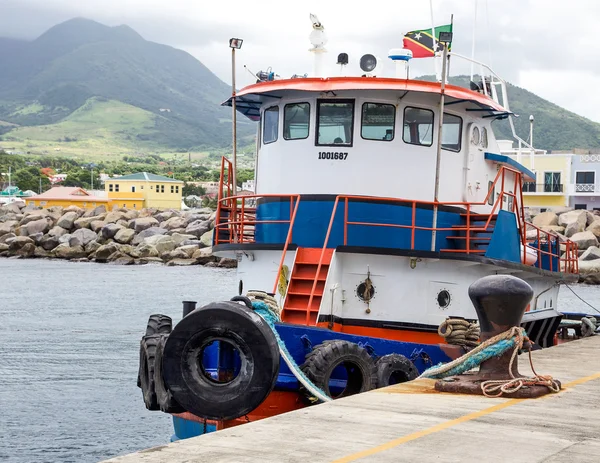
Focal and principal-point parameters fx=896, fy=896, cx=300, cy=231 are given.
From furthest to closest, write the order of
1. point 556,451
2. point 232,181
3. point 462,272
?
point 232,181, point 462,272, point 556,451

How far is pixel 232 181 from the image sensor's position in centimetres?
1515

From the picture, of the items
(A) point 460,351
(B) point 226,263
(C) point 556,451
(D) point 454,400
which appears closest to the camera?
(C) point 556,451

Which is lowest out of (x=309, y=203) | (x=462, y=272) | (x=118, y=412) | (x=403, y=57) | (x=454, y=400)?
(x=118, y=412)

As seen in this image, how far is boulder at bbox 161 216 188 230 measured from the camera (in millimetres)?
83062

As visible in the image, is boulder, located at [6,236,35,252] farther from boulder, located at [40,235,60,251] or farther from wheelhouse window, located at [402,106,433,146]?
wheelhouse window, located at [402,106,433,146]

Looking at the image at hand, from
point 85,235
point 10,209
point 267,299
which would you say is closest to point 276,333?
point 267,299

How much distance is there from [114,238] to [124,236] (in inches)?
47.5

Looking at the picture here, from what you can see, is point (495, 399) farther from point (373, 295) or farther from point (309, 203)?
point (309, 203)

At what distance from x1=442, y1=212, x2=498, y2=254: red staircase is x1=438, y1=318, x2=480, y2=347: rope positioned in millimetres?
1224

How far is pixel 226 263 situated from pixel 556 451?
6275cm

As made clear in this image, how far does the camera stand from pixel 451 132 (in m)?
14.1

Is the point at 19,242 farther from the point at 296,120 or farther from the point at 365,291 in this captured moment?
the point at 365,291

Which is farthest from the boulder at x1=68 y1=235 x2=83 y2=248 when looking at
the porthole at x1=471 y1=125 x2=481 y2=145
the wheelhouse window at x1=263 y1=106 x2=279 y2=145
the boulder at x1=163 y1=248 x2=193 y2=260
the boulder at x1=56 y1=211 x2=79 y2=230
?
the porthole at x1=471 y1=125 x2=481 y2=145

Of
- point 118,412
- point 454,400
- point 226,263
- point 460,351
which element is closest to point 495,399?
point 454,400
